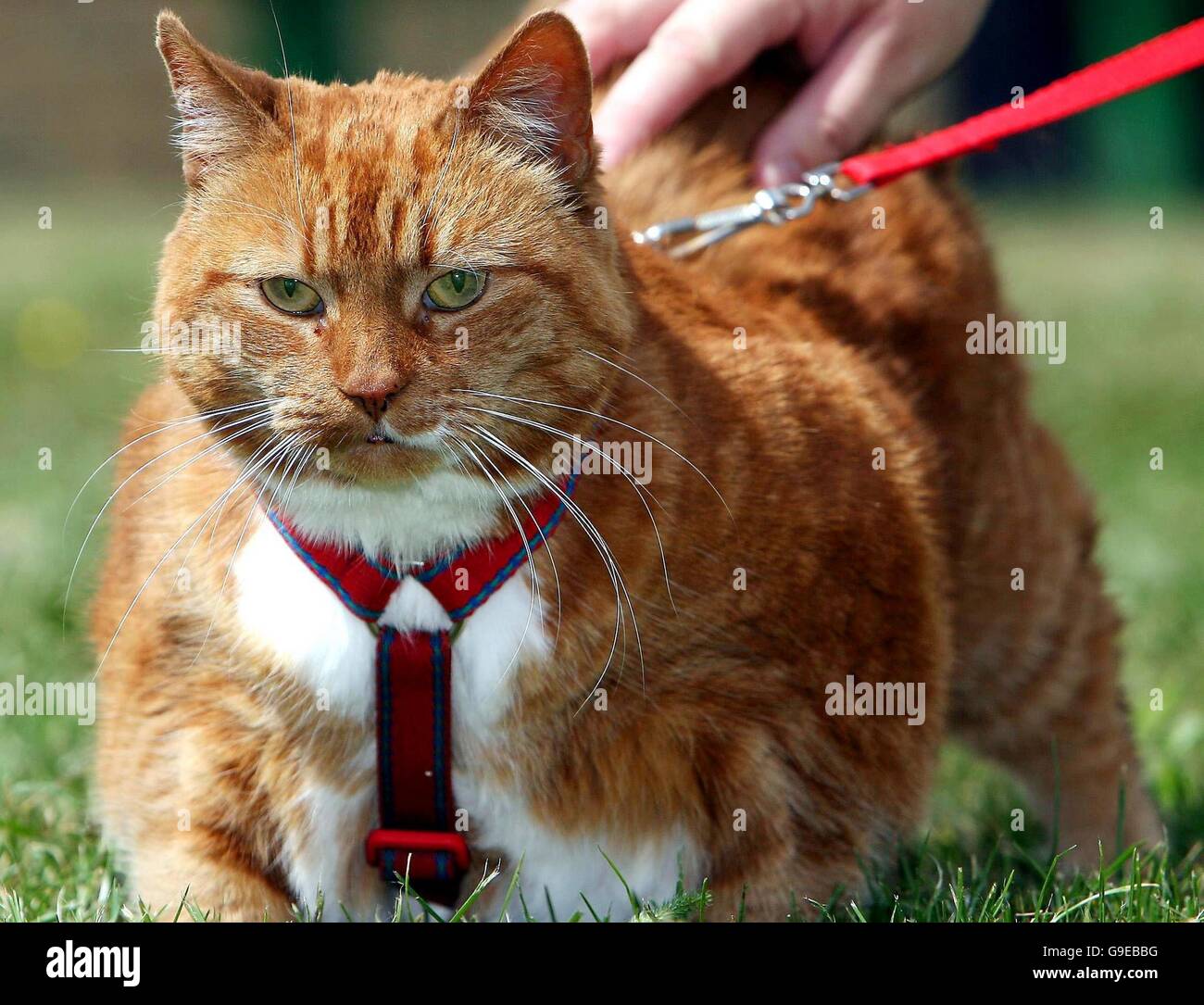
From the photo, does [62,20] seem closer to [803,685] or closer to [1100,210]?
[1100,210]

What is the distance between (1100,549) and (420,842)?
3.22 m

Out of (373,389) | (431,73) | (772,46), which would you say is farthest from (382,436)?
(431,73)

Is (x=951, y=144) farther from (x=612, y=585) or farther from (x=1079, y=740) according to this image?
(x=1079, y=740)

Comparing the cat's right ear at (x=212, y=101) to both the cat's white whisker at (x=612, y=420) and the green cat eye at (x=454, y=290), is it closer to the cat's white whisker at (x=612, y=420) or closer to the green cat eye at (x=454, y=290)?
the green cat eye at (x=454, y=290)

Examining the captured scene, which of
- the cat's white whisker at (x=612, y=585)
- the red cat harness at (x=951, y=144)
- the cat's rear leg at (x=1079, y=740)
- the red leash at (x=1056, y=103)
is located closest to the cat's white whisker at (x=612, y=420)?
the cat's white whisker at (x=612, y=585)

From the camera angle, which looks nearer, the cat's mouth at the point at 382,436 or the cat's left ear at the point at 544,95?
the cat's mouth at the point at 382,436

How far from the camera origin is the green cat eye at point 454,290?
6.02ft

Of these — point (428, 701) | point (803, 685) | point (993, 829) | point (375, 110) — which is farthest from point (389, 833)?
point (993, 829)

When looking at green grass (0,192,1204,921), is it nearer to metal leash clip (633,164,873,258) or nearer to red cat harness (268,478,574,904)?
red cat harness (268,478,574,904)

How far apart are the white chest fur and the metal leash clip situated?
2.55ft

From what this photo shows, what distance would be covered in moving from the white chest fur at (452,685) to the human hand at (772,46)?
3.47ft

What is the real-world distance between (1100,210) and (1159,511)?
7700mm

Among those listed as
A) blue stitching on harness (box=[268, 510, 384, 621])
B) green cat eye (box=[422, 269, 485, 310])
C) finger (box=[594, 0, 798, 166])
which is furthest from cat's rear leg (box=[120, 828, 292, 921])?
finger (box=[594, 0, 798, 166])
